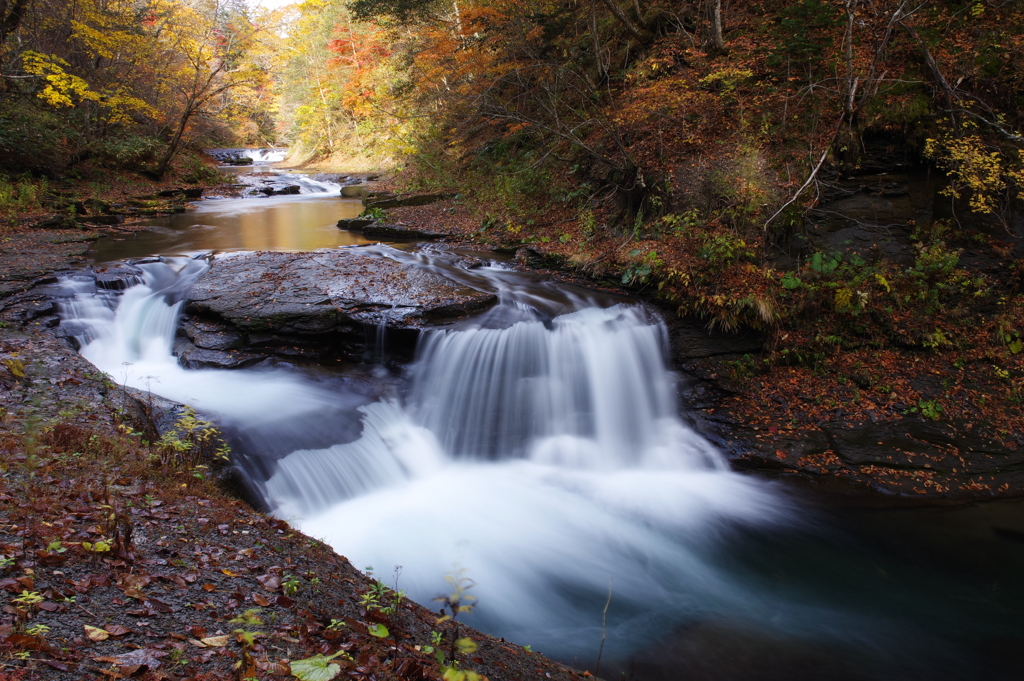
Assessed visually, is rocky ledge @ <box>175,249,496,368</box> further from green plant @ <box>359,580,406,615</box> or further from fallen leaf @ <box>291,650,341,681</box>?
fallen leaf @ <box>291,650,341,681</box>

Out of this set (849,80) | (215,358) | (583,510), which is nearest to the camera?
(583,510)

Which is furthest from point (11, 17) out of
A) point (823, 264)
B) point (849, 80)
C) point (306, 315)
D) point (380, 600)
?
point (823, 264)

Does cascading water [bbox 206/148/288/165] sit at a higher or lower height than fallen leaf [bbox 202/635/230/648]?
higher

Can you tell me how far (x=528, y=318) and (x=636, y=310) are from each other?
169 centimetres

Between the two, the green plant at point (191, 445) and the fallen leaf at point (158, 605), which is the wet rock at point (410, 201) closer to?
the green plant at point (191, 445)

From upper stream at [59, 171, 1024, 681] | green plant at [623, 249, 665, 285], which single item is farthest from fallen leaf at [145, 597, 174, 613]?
green plant at [623, 249, 665, 285]

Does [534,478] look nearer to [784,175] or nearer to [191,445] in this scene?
[191,445]

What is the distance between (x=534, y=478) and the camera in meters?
6.77

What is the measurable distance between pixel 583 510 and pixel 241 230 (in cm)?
1277

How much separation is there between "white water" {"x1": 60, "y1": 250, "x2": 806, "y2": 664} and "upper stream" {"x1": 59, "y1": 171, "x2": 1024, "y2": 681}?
2 cm

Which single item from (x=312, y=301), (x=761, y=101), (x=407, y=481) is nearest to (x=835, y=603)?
(x=407, y=481)

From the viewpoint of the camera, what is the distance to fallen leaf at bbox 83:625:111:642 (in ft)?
7.32

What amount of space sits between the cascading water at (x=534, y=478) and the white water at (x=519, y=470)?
0.02 metres

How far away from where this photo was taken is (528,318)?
8188mm
